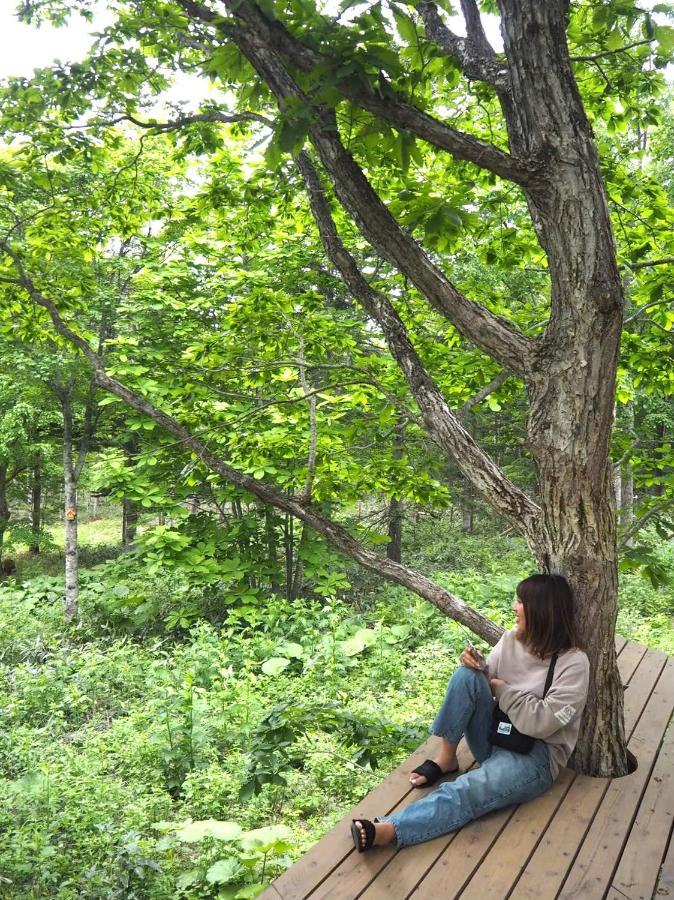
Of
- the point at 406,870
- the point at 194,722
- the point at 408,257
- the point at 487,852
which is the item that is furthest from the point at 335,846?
the point at 194,722

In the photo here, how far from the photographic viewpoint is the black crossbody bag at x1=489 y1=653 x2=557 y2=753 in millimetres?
2770

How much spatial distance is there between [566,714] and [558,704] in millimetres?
52

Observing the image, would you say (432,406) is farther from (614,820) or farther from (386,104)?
(614,820)

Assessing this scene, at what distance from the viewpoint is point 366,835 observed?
2.37 m

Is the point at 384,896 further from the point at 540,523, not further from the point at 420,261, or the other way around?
the point at 420,261

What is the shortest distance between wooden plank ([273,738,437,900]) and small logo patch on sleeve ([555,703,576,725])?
753 millimetres

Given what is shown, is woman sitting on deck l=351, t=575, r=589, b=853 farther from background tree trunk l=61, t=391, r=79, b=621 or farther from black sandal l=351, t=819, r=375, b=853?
background tree trunk l=61, t=391, r=79, b=621

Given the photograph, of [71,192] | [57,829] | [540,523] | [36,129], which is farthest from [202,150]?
[57,829]

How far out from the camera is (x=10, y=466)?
1396 cm

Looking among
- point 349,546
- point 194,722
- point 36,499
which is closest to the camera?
point 349,546

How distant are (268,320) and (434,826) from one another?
403 cm

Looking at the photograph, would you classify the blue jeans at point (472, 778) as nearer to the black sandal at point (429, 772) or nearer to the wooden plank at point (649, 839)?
the black sandal at point (429, 772)

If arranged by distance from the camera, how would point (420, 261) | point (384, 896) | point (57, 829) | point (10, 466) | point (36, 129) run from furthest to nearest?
1. point (10, 466)
2. point (36, 129)
3. point (57, 829)
4. point (420, 261)
5. point (384, 896)

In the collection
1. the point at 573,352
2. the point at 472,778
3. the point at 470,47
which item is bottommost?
the point at 472,778
